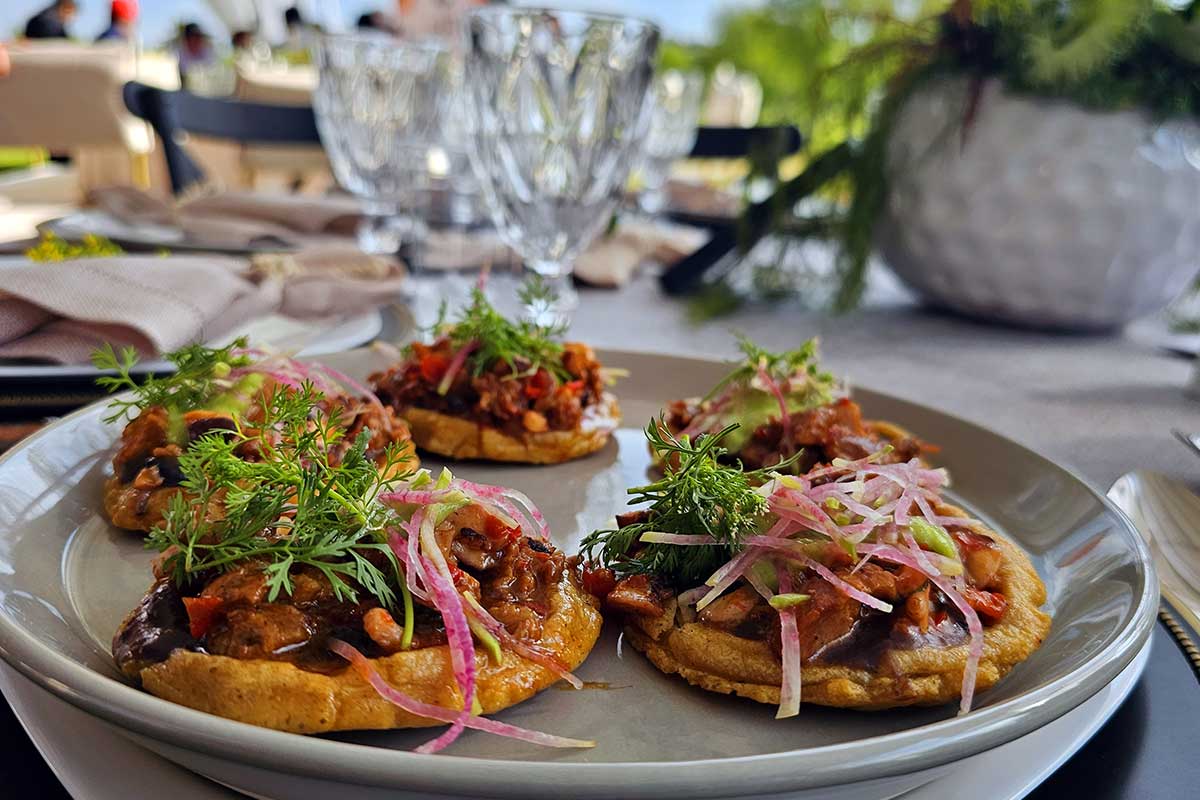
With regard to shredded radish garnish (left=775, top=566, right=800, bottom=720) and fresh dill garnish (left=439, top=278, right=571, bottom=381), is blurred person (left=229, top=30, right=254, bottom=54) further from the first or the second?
shredded radish garnish (left=775, top=566, right=800, bottom=720)

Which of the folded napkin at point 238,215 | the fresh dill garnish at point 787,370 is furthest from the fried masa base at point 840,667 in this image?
the folded napkin at point 238,215

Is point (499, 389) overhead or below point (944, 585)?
below

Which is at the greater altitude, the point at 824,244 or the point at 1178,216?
the point at 1178,216

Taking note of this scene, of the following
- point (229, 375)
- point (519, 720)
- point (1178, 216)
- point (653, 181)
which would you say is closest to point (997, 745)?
point (519, 720)

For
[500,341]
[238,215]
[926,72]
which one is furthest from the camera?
[238,215]

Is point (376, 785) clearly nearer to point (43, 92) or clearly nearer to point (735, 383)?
point (735, 383)

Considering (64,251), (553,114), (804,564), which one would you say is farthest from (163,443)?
(553,114)

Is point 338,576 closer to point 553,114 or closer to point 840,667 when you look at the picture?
point 840,667
